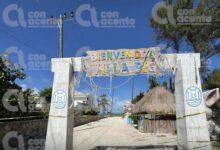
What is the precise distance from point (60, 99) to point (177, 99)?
428cm

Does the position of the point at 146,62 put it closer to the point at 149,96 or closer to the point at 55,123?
the point at 55,123

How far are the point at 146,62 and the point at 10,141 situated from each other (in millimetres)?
6664

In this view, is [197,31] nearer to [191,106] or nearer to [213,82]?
[213,82]

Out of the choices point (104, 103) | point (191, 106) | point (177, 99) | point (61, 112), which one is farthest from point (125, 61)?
point (104, 103)

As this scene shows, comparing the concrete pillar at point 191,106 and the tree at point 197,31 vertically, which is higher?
the tree at point 197,31

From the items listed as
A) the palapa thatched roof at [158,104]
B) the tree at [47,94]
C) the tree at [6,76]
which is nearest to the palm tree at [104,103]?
the tree at [47,94]

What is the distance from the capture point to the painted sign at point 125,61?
36.6 feet

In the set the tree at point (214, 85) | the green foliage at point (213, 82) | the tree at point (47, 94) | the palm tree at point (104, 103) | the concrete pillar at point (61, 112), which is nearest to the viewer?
the concrete pillar at point (61, 112)

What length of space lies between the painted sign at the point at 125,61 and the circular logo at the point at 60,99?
1.48 m

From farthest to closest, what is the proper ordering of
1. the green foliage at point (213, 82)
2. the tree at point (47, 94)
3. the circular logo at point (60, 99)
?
the tree at point (47, 94)
the green foliage at point (213, 82)
the circular logo at point (60, 99)

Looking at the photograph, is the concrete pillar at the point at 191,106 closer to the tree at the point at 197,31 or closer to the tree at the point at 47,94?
the tree at the point at 197,31

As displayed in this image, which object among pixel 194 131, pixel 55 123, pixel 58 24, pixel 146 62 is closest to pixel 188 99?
pixel 194 131

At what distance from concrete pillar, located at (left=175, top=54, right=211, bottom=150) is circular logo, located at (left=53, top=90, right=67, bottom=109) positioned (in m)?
4.13

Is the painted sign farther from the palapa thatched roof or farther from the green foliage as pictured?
the palapa thatched roof
